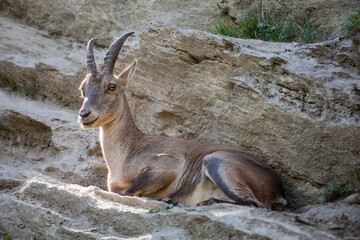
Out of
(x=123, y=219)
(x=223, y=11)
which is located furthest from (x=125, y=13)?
(x=123, y=219)

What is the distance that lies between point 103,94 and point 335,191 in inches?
141

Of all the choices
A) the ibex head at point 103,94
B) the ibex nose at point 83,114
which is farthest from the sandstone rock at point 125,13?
the ibex nose at point 83,114

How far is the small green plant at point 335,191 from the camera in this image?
589 centimetres

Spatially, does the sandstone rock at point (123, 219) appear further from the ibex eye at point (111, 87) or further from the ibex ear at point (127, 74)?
the ibex ear at point (127, 74)

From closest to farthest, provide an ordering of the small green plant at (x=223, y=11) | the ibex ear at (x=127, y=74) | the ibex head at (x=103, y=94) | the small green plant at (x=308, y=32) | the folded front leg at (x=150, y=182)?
the folded front leg at (x=150, y=182), the ibex head at (x=103, y=94), the ibex ear at (x=127, y=74), the small green plant at (x=308, y=32), the small green plant at (x=223, y=11)

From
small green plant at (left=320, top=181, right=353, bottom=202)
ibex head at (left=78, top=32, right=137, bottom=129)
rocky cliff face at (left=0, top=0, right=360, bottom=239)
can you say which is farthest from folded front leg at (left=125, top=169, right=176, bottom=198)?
small green plant at (left=320, top=181, right=353, bottom=202)

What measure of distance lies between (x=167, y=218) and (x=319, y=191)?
92.7 inches

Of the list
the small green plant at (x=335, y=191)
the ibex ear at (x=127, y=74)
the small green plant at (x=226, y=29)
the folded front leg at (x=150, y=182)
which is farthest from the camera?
the small green plant at (x=226, y=29)

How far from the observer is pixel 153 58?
8.19m

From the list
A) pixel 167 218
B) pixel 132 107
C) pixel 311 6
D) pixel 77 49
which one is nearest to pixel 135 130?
pixel 132 107

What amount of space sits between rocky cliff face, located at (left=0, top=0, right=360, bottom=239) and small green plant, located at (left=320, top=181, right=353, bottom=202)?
14 centimetres

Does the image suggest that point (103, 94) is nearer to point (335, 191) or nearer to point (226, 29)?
point (226, 29)

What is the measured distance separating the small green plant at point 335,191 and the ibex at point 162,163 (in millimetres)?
552

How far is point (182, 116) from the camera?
7.89m
